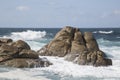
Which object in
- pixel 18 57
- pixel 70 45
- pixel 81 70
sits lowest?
pixel 81 70

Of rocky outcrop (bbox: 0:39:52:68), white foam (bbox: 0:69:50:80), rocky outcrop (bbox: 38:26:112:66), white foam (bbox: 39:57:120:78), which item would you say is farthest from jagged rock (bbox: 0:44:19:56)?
rocky outcrop (bbox: 38:26:112:66)

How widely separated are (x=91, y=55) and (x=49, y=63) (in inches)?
118

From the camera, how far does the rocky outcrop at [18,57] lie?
74.3 ft

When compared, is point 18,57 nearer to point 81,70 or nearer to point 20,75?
point 20,75

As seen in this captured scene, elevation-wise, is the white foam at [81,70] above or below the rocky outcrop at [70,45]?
below

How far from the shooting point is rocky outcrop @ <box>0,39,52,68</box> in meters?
22.6

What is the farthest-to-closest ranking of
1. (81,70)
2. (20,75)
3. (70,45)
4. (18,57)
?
(70,45) → (18,57) → (81,70) → (20,75)

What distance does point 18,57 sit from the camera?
23.5 meters

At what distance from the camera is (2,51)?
76.8 feet

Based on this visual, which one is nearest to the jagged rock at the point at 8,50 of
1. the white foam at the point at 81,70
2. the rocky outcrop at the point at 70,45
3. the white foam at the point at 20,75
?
the white foam at the point at 81,70

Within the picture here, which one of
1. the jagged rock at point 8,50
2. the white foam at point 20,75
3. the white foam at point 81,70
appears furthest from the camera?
the jagged rock at point 8,50

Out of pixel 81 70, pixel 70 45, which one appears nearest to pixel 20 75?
pixel 81 70

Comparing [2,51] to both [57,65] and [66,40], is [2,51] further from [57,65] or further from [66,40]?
[66,40]

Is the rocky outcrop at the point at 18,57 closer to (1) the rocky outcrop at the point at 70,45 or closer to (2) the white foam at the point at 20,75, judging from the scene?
(2) the white foam at the point at 20,75
